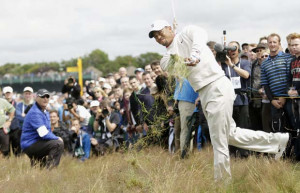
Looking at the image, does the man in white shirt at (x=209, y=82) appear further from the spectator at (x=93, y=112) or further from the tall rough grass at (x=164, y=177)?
the spectator at (x=93, y=112)

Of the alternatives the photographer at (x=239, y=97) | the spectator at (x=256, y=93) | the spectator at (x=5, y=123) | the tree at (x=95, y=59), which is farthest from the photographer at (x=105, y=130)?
the tree at (x=95, y=59)

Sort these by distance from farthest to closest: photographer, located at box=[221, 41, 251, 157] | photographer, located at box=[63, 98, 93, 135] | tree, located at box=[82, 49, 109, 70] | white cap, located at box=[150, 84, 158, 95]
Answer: tree, located at box=[82, 49, 109, 70] → photographer, located at box=[63, 98, 93, 135] → white cap, located at box=[150, 84, 158, 95] → photographer, located at box=[221, 41, 251, 157]

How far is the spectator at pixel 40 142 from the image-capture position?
29.4 ft

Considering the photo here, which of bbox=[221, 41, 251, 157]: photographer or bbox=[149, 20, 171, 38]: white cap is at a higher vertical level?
bbox=[149, 20, 171, 38]: white cap

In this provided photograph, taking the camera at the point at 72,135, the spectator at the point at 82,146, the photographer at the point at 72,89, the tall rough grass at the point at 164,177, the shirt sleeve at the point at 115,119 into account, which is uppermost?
the photographer at the point at 72,89

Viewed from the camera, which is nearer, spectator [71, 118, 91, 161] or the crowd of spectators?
the crowd of spectators

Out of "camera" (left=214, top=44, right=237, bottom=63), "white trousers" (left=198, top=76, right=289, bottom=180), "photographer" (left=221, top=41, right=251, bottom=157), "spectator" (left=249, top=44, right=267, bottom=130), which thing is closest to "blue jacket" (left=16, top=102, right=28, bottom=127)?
"spectator" (left=249, top=44, right=267, bottom=130)

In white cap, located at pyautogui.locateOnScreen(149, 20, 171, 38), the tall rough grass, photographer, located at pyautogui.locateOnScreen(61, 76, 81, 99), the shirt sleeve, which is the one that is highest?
white cap, located at pyautogui.locateOnScreen(149, 20, 171, 38)

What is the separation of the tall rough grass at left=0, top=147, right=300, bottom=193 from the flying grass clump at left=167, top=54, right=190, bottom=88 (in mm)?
Answer: 1239

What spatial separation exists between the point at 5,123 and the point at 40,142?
3380 mm

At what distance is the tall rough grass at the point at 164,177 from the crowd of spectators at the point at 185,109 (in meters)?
0.54

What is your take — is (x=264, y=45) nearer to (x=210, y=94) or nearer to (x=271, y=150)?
(x=271, y=150)

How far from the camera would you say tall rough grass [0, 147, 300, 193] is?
5539 mm

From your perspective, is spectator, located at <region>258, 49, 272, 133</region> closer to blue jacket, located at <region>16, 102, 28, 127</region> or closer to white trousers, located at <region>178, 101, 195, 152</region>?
white trousers, located at <region>178, 101, 195, 152</region>
